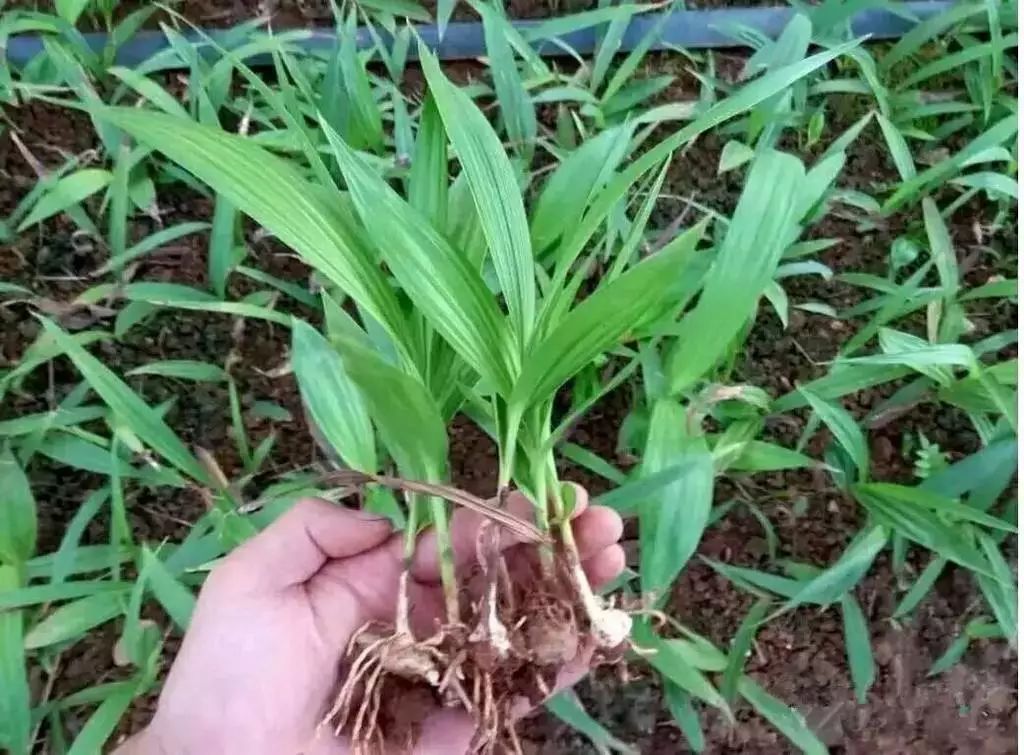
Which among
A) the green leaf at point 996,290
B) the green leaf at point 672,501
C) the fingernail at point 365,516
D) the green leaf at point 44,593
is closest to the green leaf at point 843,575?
the green leaf at point 672,501

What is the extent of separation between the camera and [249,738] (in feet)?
2.32

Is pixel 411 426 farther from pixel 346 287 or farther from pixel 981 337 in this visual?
pixel 981 337

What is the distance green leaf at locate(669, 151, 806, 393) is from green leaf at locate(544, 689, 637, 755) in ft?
1.16

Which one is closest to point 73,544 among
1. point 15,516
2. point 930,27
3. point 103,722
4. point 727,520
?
point 15,516

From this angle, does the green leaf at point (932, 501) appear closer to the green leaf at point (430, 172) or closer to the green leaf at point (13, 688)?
the green leaf at point (430, 172)

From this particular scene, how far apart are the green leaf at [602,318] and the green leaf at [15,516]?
491 millimetres

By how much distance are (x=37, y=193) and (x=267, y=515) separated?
426 millimetres

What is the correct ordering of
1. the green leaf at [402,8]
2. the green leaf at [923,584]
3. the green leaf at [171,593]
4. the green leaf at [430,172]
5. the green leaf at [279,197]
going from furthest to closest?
the green leaf at [402,8] → the green leaf at [923,584] → the green leaf at [171,593] → the green leaf at [430,172] → the green leaf at [279,197]

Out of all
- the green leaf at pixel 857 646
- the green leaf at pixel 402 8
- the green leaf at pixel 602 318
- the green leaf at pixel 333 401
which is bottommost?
the green leaf at pixel 857 646

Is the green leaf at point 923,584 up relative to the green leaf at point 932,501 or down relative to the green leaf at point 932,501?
down

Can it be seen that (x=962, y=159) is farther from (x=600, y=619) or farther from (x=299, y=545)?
(x=299, y=545)

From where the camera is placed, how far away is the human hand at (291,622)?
0.70m

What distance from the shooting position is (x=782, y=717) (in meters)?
0.90

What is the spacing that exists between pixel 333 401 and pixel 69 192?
1.35 ft
